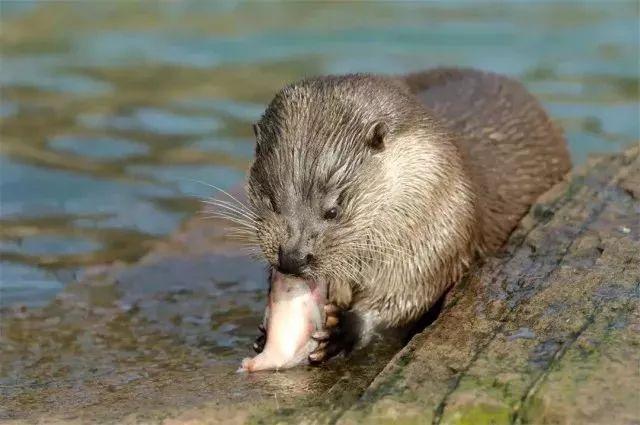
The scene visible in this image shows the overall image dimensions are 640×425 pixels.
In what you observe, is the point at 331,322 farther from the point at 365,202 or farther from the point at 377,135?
the point at 377,135

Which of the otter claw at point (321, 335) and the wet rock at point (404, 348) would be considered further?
the otter claw at point (321, 335)

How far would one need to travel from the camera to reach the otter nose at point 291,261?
310 centimetres

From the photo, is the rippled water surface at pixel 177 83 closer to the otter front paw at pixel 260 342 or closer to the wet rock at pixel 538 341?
the otter front paw at pixel 260 342

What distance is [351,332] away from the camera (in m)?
3.53

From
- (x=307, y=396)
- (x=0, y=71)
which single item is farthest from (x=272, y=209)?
(x=0, y=71)

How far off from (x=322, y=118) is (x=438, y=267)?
603mm

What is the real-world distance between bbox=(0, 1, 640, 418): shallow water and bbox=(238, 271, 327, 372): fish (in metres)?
0.29

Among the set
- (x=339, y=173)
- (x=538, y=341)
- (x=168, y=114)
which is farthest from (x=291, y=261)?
(x=168, y=114)

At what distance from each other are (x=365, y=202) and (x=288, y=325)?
386mm

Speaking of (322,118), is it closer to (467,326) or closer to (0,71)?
(467,326)

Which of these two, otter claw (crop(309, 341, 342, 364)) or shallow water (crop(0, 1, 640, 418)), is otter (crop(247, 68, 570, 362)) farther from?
shallow water (crop(0, 1, 640, 418))

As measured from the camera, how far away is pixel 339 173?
329 centimetres

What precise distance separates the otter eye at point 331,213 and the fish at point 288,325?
182 mm

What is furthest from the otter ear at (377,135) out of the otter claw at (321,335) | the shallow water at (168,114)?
the shallow water at (168,114)
